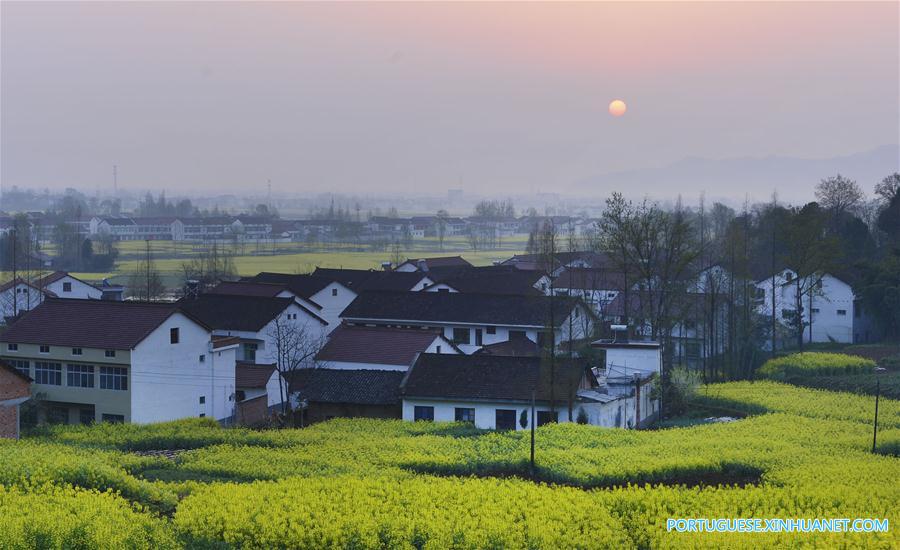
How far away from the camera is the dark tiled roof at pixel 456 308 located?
41.1m

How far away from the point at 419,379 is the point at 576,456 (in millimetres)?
8447

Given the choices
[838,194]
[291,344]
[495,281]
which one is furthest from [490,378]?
[838,194]

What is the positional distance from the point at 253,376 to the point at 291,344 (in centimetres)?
447

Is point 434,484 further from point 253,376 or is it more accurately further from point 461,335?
point 461,335

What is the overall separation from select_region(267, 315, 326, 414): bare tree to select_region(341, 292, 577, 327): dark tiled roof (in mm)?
4196

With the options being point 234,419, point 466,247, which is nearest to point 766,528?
point 234,419

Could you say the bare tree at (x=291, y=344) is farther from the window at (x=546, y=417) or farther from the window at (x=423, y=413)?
the window at (x=546, y=417)

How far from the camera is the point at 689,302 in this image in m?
40.3

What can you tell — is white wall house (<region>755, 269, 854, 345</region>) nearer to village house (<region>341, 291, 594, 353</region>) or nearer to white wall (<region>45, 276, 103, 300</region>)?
village house (<region>341, 291, 594, 353</region>)

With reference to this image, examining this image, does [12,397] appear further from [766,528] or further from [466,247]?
[466,247]

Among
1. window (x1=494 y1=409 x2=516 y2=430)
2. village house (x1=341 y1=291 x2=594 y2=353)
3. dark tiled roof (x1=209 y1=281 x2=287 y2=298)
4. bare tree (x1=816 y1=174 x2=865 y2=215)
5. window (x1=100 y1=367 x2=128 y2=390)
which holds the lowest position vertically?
window (x1=494 y1=409 x2=516 y2=430)

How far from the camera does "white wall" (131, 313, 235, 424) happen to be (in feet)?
93.4

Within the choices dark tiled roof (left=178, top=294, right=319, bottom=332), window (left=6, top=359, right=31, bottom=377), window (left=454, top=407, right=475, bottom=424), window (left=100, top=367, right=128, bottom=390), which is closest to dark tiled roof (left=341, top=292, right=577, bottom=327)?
dark tiled roof (left=178, top=294, right=319, bottom=332)

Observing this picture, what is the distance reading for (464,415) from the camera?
93.0 ft
